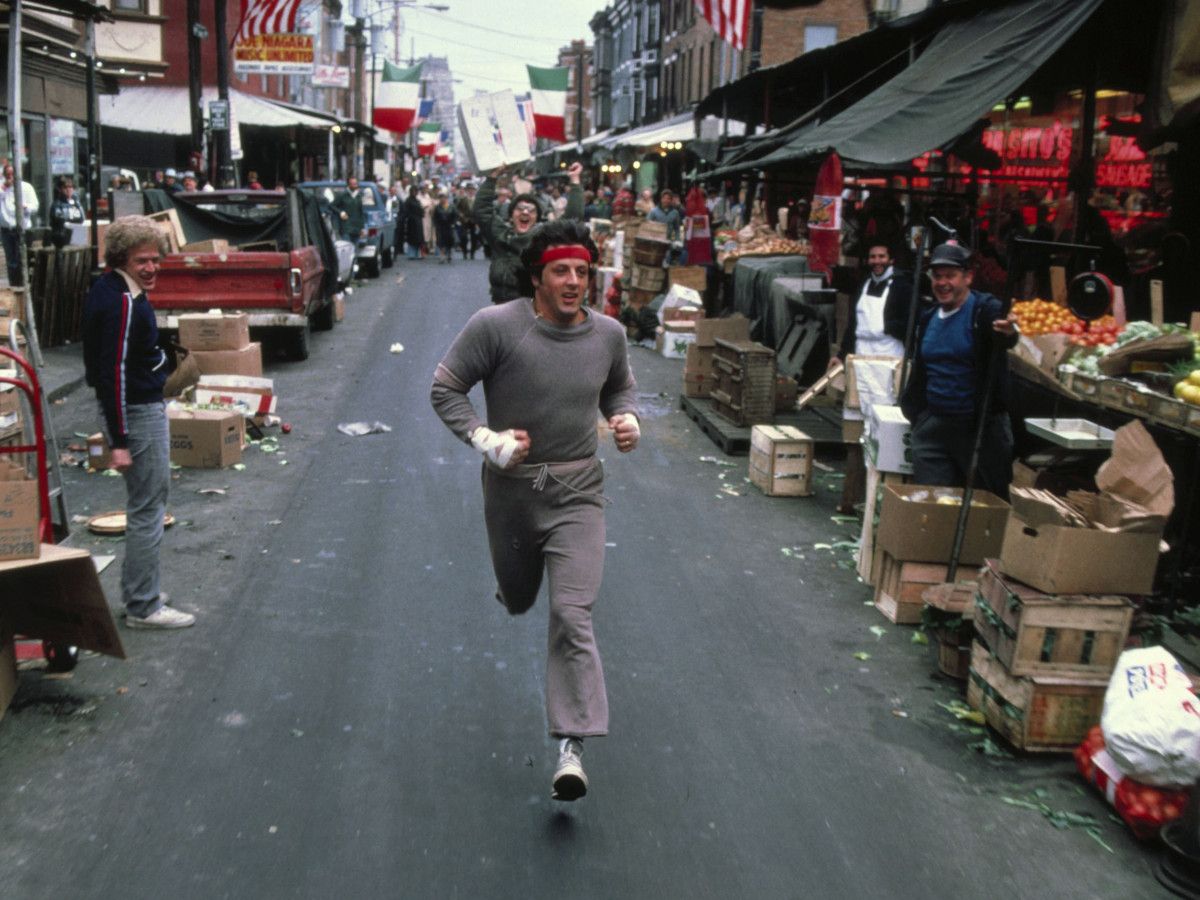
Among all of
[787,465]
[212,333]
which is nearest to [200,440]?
[212,333]

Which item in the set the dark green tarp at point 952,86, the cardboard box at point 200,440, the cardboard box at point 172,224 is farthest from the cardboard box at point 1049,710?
the cardboard box at point 172,224

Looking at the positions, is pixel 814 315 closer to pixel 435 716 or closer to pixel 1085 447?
pixel 1085 447

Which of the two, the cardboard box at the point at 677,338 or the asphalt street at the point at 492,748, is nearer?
the asphalt street at the point at 492,748

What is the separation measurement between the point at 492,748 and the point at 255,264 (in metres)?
11.4

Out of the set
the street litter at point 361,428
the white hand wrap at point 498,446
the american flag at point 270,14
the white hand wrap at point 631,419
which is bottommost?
the street litter at point 361,428

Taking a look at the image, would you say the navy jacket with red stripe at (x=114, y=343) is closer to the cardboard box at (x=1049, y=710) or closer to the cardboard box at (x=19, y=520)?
the cardboard box at (x=19, y=520)

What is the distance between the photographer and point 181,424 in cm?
1021

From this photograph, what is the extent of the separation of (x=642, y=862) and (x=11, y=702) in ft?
9.59

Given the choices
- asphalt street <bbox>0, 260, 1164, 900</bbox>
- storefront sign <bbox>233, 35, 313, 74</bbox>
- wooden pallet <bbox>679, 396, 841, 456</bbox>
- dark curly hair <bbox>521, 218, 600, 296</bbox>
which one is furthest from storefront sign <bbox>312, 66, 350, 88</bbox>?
dark curly hair <bbox>521, 218, 600, 296</bbox>

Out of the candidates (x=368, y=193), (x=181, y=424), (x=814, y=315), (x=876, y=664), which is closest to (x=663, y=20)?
(x=368, y=193)

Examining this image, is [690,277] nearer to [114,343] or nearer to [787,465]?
[787,465]

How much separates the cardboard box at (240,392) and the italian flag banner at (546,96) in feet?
95.7

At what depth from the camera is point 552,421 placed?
4.76 m

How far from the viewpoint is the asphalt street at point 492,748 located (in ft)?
13.6
